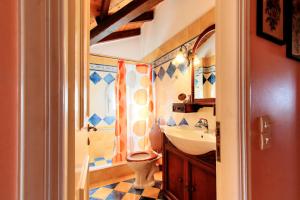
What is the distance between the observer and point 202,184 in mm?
1328

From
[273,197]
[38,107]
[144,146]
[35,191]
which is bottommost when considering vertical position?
[144,146]

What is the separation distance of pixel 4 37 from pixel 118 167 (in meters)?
2.48

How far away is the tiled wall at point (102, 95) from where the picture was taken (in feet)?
9.98

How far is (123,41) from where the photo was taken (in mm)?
3625

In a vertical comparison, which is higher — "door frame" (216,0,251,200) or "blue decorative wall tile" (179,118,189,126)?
"door frame" (216,0,251,200)

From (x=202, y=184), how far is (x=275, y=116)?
0.84 m

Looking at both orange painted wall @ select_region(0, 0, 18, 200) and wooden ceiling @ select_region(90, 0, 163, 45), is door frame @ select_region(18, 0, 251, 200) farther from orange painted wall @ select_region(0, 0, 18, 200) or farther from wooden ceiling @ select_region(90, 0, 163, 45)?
wooden ceiling @ select_region(90, 0, 163, 45)

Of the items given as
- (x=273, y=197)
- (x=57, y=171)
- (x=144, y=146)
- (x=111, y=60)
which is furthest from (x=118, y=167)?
(x=57, y=171)

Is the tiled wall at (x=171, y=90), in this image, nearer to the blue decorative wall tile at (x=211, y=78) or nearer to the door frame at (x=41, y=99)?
the blue decorative wall tile at (x=211, y=78)

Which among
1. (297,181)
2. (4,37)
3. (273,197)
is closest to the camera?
(4,37)

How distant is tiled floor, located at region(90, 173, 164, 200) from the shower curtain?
46cm

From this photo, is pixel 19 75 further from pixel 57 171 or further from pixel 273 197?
pixel 273 197

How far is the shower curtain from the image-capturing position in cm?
266

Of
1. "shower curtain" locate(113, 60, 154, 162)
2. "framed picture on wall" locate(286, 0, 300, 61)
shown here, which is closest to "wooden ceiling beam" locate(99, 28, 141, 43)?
"shower curtain" locate(113, 60, 154, 162)
